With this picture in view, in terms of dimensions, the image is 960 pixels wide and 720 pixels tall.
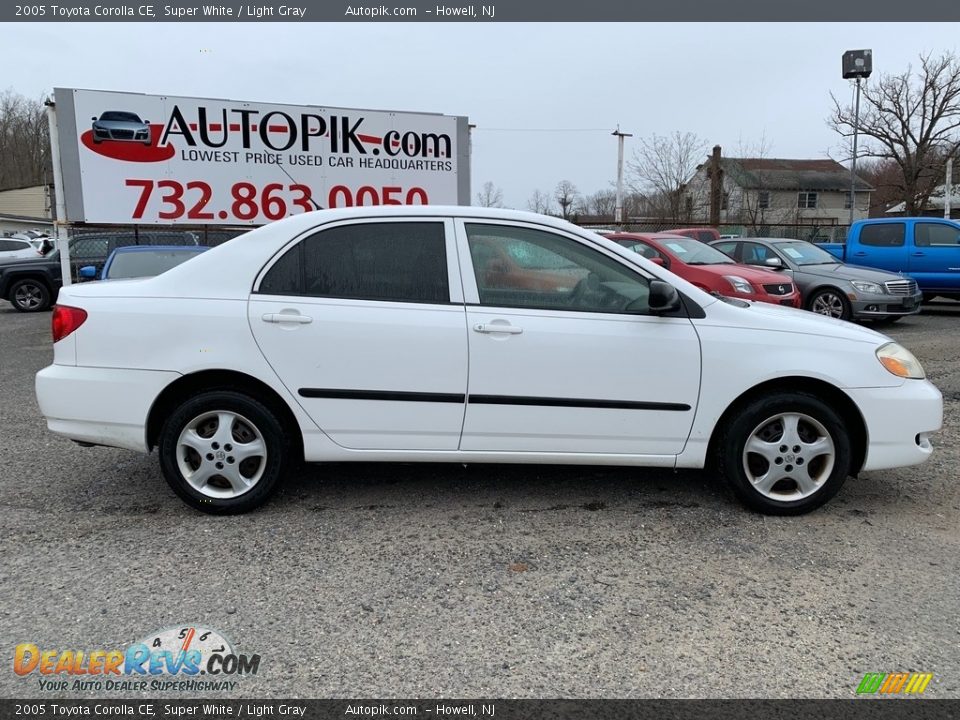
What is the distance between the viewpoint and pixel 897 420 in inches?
144

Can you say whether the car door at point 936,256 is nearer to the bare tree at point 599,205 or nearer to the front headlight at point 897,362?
the front headlight at point 897,362

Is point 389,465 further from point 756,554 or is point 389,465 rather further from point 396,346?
point 756,554

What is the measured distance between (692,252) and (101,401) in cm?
856

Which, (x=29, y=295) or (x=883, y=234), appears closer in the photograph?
(x=883, y=234)

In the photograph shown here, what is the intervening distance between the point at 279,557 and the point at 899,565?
2.98 metres

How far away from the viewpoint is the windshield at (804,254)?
11547 millimetres

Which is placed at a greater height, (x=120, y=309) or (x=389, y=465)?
(x=120, y=309)

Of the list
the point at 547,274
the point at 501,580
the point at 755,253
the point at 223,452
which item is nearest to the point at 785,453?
the point at 547,274

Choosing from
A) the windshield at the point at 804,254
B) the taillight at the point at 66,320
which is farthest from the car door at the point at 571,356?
the windshield at the point at 804,254

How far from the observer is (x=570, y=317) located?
3.61m

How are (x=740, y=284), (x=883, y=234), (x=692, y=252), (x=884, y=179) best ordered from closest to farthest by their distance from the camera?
1. (x=740, y=284)
2. (x=692, y=252)
3. (x=883, y=234)
4. (x=884, y=179)

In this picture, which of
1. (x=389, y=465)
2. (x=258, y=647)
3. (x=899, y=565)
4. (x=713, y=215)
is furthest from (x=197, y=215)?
(x=713, y=215)

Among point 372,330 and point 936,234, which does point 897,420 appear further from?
point 936,234

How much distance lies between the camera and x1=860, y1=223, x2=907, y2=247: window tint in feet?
42.3
